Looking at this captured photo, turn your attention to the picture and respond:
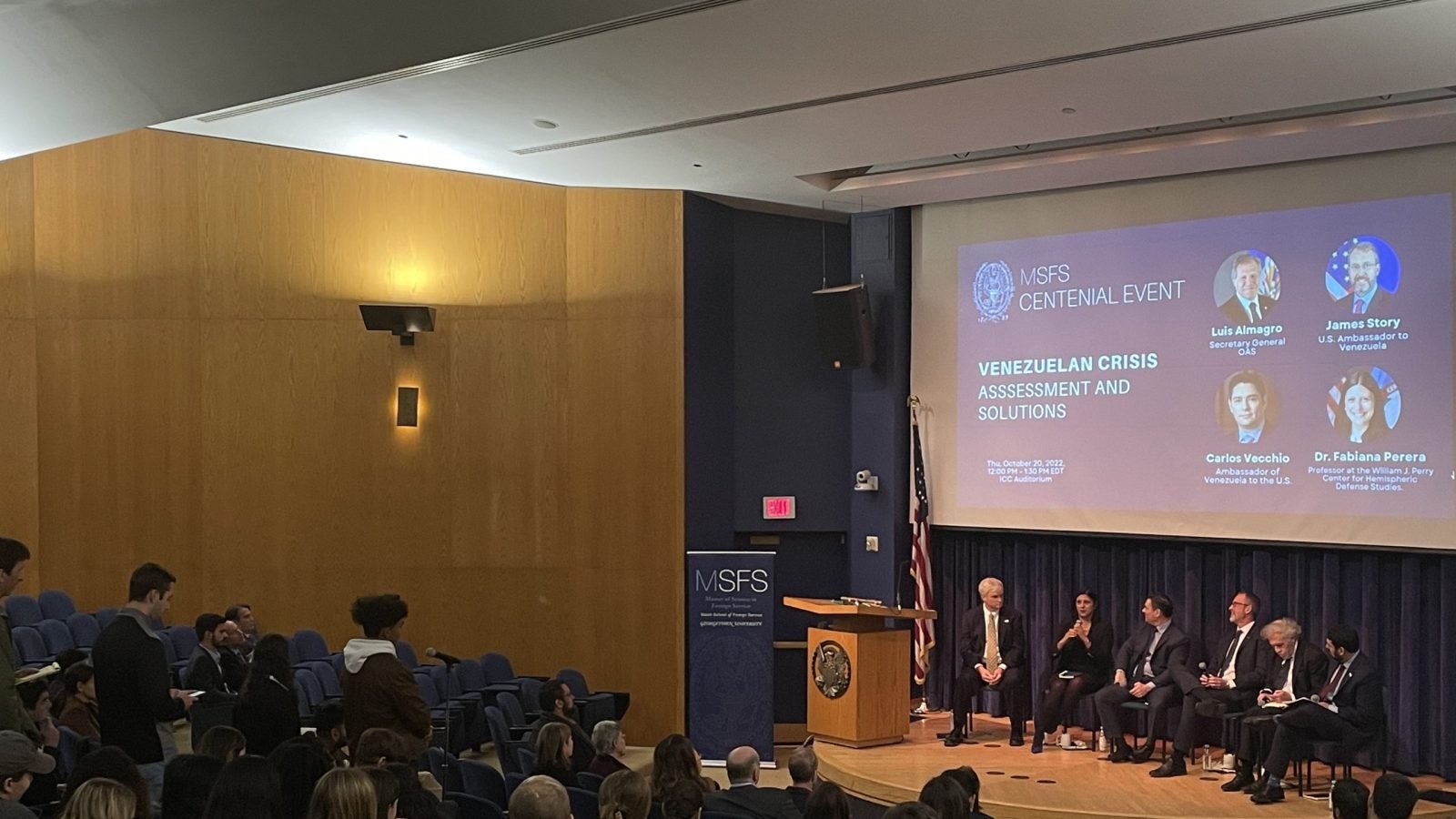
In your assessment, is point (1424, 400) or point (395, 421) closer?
point (1424, 400)

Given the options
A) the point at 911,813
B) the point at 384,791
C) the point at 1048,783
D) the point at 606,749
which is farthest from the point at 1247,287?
the point at 384,791

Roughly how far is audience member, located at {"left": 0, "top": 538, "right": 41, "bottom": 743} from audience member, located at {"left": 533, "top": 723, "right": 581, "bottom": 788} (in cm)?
173

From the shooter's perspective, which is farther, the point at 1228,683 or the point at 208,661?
the point at 1228,683

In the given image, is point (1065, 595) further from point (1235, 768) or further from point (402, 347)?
point (402, 347)

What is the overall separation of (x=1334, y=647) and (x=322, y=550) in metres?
6.59

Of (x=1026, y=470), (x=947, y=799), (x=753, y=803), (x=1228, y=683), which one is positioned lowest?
(x=1228, y=683)

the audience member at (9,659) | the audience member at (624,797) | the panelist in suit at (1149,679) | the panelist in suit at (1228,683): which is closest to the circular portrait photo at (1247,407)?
the panelist in suit at (1228,683)

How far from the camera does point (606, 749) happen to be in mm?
5836

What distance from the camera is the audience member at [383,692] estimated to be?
521cm

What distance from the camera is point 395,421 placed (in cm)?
Answer: 1011

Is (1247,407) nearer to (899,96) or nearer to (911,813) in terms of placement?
(899,96)

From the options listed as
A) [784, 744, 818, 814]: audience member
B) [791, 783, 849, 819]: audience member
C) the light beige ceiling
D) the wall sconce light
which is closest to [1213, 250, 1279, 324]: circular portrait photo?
the light beige ceiling

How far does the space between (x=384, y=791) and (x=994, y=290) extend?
7640mm

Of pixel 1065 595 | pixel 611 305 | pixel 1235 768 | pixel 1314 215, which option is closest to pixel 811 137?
pixel 611 305
